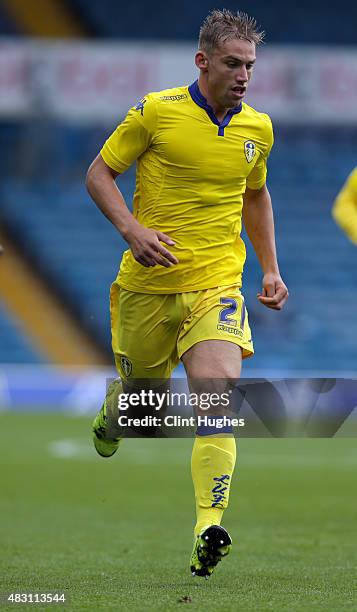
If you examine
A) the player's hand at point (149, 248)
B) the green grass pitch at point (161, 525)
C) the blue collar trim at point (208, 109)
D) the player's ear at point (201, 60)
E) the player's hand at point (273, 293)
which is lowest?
the green grass pitch at point (161, 525)

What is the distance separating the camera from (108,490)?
477 inches

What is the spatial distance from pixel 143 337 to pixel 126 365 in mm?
232

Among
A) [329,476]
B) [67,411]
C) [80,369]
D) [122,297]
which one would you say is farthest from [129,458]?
[122,297]

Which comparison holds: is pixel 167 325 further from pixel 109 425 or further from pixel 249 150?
pixel 109 425

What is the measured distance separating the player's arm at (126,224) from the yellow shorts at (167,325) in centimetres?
42

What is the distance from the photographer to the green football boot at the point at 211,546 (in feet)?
18.9

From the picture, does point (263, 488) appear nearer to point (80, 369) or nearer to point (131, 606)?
point (131, 606)

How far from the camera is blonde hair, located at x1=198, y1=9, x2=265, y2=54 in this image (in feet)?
20.3

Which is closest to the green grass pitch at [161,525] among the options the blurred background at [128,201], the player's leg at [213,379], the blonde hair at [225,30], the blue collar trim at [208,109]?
the player's leg at [213,379]

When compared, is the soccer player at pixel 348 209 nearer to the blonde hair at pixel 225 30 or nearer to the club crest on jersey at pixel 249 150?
the club crest on jersey at pixel 249 150

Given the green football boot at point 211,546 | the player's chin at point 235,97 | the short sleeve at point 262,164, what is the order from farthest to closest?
1. the short sleeve at point 262,164
2. the player's chin at point 235,97
3. the green football boot at point 211,546

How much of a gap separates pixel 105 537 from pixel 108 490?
3.37 metres

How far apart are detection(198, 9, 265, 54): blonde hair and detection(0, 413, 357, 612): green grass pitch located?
2.43 metres

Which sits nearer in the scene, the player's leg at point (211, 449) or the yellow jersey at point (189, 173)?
the player's leg at point (211, 449)
